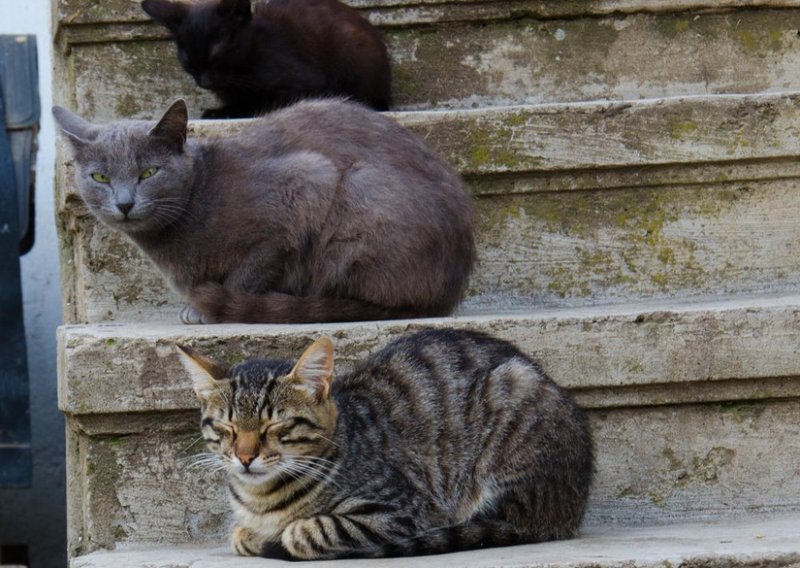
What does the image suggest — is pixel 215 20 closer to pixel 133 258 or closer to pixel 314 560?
pixel 133 258

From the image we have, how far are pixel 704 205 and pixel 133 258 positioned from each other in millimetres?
1504

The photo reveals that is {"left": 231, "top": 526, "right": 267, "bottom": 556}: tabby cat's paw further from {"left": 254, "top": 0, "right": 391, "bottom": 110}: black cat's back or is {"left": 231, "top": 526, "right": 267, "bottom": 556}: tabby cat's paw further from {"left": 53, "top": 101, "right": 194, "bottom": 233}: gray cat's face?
{"left": 254, "top": 0, "right": 391, "bottom": 110}: black cat's back

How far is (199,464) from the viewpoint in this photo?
2.60m

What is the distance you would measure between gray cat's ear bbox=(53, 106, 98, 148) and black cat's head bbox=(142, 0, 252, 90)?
26.6 inches

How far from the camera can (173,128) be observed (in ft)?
9.91

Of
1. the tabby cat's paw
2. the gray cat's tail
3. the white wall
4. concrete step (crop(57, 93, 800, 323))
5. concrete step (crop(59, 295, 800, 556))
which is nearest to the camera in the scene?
the tabby cat's paw

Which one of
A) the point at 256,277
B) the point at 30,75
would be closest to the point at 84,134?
the point at 256,277

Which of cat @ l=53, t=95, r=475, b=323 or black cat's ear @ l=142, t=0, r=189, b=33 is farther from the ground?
black cat's ear @ l=142, t=0, r=189, b=33

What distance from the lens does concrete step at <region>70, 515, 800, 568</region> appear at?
81.0 inches

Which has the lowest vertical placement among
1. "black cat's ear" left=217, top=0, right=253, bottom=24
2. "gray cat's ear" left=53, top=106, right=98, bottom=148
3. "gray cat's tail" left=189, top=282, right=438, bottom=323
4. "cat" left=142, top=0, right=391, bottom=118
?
"gray cat's tail" left=189, top=282, right=438, bottom=323

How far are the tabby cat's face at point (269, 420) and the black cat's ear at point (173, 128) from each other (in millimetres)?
862

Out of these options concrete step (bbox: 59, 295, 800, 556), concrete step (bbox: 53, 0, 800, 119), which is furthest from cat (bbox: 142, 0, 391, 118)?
concrete step (bbox: 59, 295, 800, 556)

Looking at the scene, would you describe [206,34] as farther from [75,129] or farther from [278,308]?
[278,308]

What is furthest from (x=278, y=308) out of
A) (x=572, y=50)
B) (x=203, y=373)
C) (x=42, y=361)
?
(x=42, y=361)
